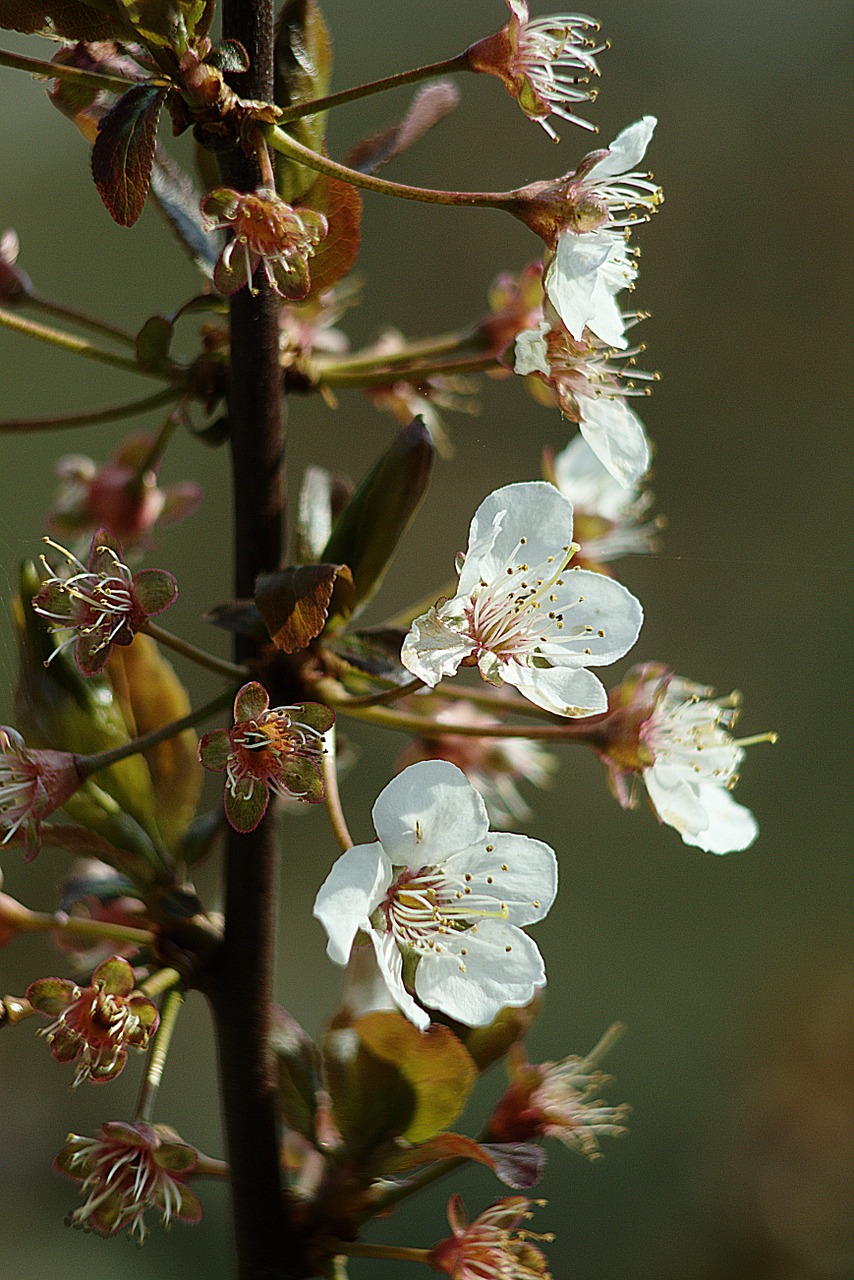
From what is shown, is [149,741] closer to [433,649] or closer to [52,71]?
[433,649]

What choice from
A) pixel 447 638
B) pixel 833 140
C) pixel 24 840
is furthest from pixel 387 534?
pixel 833 140

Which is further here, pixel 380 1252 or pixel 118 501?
pixel 118 501

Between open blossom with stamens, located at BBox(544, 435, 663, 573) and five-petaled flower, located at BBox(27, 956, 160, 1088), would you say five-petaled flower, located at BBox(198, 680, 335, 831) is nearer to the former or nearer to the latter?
five-petaled flower, located at BBox(27, 956, 160, 1088)

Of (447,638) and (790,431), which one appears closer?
(447,638)

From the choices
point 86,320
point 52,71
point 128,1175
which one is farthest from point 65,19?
point 128,1175

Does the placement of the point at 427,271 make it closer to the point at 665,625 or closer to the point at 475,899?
the point at 665,625

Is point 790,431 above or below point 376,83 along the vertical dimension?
below
